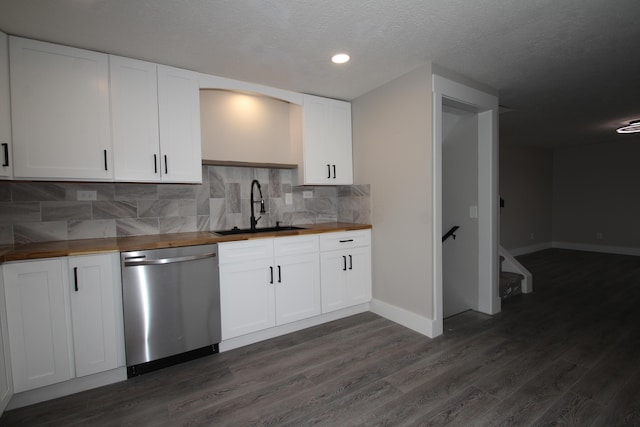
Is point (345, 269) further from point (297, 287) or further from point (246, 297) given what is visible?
point (246, 297)

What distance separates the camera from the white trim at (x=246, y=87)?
8.95 ft

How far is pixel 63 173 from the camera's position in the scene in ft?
7.17

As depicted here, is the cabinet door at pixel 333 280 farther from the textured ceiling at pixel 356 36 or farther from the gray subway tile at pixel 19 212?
the gray subway tile at pixel 19 212

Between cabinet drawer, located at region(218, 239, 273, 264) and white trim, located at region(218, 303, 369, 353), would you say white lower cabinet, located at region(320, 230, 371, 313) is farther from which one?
cabinet drawer, located at region(218, 239, 273, 264)

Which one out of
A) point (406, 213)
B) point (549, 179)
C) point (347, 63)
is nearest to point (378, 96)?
point (347, 63)

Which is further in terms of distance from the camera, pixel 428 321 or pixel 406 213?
pixel 406 213

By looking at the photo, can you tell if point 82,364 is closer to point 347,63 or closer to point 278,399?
point 278,399

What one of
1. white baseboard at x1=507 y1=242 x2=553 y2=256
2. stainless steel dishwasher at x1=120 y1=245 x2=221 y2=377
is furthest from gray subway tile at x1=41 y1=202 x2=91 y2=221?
white baseboard at x1=507 y1=242 x2=553 y2=256

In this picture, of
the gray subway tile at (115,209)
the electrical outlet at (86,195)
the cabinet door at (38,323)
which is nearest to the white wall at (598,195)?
the gray subway tile at (115,209)

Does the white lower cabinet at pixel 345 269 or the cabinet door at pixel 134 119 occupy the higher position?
the cabinet door at pixel 134 119

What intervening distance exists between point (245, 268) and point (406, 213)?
65.3 inches

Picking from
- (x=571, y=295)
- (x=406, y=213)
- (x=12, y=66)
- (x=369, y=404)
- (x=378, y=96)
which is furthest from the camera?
(x=571, y=295)

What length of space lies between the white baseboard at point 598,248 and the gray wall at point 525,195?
0.33 metres

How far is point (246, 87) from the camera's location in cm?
293
